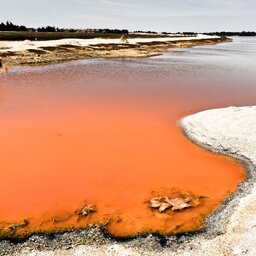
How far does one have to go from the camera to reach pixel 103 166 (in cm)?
1292

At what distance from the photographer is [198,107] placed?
21828 mm

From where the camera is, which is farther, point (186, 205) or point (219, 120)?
point (219, 120)

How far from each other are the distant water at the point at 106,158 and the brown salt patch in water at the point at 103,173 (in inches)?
1.4

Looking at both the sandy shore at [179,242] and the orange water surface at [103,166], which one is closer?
the sandy shore at [179,242]

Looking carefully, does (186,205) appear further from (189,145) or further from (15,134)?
(15,134)

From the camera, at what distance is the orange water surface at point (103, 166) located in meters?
9.65

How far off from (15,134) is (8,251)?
8572 millimetres

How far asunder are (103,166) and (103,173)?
59cm

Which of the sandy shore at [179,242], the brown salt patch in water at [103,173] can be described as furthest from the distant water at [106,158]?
the sandy shore at [179,242]

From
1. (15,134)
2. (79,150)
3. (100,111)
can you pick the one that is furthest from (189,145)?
(15,134)

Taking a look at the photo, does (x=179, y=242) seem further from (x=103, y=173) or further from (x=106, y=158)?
(x=106, y=158)

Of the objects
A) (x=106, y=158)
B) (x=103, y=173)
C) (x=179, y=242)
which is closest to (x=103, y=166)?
(x=103, y=173)

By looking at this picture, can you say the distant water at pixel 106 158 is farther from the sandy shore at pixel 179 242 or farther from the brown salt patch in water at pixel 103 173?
the sandy shore at pixel 179 242

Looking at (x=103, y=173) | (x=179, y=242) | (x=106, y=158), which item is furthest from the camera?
(x=106, y=158)
